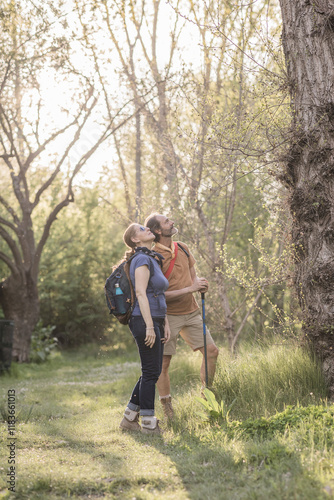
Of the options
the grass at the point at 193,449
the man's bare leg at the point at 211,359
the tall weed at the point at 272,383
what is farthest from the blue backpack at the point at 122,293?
the tall weed at the point at 272,383

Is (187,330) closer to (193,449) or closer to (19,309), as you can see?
(193,449)

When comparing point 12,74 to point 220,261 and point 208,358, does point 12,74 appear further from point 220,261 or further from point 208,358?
point 208,358

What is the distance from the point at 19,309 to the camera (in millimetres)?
12969

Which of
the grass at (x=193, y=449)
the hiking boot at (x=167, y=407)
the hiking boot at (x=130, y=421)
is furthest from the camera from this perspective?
the hiking boot at (x=167, y=407)

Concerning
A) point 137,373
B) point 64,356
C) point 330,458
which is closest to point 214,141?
point 330,458

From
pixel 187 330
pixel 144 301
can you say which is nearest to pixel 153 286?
pixel 144 301

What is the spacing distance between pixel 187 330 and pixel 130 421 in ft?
3.55

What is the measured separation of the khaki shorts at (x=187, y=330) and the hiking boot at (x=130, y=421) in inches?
26.8

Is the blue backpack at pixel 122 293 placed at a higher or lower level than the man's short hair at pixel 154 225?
lower

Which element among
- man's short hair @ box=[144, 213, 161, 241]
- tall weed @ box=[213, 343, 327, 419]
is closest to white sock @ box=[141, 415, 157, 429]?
tall weed @ box=[213, 343, 327, 419]

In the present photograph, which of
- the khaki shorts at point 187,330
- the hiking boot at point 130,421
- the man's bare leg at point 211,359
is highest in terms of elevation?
the khaki shorts at point 187,330

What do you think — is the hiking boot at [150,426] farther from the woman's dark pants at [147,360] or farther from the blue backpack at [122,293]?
the blue backpack at [122,293]

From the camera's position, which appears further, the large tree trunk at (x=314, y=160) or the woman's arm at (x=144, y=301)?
the large tree trunk at (x=314, y=160)

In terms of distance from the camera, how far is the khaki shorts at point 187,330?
5.57m
